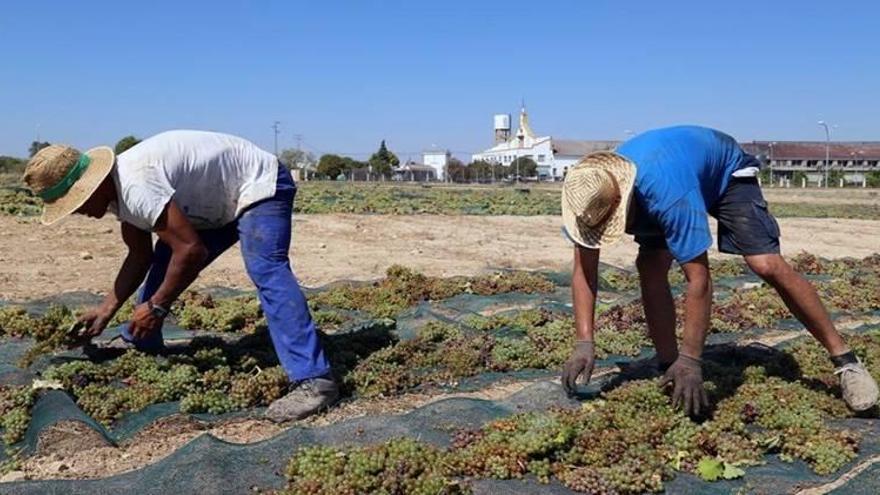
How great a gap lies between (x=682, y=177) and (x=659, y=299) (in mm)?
962

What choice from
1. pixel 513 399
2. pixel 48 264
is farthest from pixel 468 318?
pixel 48 264

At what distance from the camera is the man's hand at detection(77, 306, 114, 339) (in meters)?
4.59

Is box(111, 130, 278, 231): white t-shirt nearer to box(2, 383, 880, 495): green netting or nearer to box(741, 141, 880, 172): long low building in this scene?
box(2, 383, 880, 495): green netting

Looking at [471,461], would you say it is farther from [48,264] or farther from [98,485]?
[48,264]

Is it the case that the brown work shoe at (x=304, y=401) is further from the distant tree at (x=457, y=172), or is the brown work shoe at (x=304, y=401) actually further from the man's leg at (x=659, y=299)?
the distant tree at (x=457, y=172)

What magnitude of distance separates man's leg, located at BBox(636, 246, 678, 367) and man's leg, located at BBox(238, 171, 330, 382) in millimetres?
1719

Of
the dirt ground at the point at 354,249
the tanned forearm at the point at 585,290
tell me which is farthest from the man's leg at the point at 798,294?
the dirt ground at the point at 354,249

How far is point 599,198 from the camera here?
3.64 meters

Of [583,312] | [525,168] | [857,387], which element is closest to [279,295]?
[583,312]

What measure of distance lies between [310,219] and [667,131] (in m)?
13.9

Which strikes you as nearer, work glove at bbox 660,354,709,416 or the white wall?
work glove at bbox 660,354,709,416

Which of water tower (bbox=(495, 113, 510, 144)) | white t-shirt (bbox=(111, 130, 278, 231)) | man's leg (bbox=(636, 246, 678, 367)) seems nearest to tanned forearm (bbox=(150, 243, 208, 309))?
white t-shirt (bbox=(111, 130, 278, 231))

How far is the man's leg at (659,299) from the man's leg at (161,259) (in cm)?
223

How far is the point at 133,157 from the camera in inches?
159
